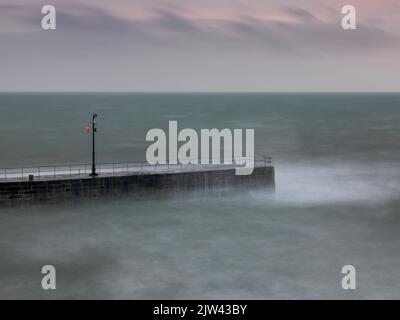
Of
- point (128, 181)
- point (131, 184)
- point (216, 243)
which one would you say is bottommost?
point (216, 243)

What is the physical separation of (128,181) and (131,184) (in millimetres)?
237

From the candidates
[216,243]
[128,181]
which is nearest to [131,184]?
[128,181]

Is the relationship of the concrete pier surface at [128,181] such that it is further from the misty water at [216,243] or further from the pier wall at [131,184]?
the misty water at [216,243]

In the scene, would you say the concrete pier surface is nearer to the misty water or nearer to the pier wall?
the pier wall

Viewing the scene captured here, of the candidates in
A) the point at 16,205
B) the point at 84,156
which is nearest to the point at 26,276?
the point at 16,205

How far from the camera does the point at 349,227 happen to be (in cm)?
3086

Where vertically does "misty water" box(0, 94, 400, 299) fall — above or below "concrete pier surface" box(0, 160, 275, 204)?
below

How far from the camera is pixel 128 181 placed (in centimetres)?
3300

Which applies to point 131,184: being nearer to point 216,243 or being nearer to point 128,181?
point 128,181

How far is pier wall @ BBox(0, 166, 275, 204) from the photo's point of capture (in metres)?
30.6

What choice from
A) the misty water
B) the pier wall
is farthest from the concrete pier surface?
the misty water

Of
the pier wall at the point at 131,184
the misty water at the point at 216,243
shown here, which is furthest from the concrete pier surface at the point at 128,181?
the misty water at the point at 216,243

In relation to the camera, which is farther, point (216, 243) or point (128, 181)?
point (128, 181)

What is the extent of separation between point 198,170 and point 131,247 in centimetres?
880
